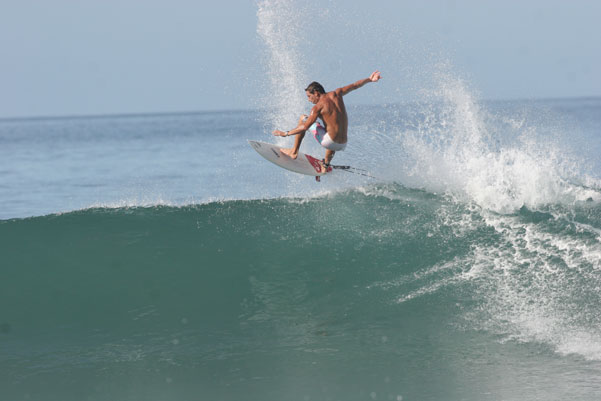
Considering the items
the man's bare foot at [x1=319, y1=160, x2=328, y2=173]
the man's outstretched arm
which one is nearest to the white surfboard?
the man's bare foot at [x1=319, y1=160, x2=328, y2=173]

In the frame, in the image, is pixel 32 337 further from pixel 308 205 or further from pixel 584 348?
pixel 584 348

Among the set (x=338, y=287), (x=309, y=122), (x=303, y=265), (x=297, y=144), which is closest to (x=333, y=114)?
(x=309, y=122)

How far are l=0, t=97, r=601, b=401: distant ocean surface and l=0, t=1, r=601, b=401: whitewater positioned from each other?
25 mm

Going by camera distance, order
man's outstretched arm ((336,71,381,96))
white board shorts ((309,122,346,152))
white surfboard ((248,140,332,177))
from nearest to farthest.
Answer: man's outstretched arm ((336,71,381,96)) → white board shorts ((309,122,346,152)) → white surfboard ((248,140,332,177))

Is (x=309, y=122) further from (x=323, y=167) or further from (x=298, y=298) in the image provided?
(x=298, y=298)

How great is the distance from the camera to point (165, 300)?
7320 mm

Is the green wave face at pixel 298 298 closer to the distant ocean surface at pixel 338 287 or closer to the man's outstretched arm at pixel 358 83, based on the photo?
the distant ocean surface at pixel 338 287

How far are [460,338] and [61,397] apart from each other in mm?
3675

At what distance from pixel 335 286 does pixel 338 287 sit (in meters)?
0.05

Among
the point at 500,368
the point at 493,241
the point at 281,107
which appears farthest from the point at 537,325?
the point at 281,107

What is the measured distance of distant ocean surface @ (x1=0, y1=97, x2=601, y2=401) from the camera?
5.52 m

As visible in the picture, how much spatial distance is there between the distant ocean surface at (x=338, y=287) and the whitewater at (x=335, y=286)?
25 millimetres

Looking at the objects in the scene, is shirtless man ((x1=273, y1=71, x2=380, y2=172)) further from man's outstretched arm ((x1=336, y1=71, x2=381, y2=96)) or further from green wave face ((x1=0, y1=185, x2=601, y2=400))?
green wave face ((x1=0, y1=185, x2=601, y2=400))

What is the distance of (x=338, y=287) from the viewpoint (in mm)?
7445
